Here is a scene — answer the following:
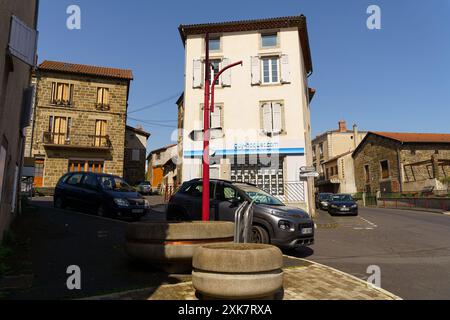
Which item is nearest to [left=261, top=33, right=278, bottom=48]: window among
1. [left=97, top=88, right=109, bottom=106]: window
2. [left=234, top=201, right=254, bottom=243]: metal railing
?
[left=97, top=88, right=109, bottom=106]: window

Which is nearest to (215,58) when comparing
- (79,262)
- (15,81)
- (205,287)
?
(15,81)

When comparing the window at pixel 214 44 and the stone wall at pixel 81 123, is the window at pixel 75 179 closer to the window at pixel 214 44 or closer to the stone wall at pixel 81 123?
the window at pixel 214 44

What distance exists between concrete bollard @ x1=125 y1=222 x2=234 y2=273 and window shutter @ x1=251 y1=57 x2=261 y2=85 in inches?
633

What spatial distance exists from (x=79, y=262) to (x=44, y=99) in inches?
1000

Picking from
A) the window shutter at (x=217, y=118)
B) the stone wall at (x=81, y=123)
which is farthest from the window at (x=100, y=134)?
the window shutter at (x=217, y=118)

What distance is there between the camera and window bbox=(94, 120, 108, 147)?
27047 millimetres

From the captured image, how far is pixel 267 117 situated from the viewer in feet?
64.0

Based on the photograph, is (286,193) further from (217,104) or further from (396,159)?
(396,159)

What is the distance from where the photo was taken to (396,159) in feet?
105

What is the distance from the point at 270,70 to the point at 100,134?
52.9 ft

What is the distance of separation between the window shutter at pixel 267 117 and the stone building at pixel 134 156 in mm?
18182

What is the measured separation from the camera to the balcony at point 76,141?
25.7 metres

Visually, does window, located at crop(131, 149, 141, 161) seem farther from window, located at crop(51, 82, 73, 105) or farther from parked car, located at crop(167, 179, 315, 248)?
parked car, located at crop(167, 179, 315, 248)
